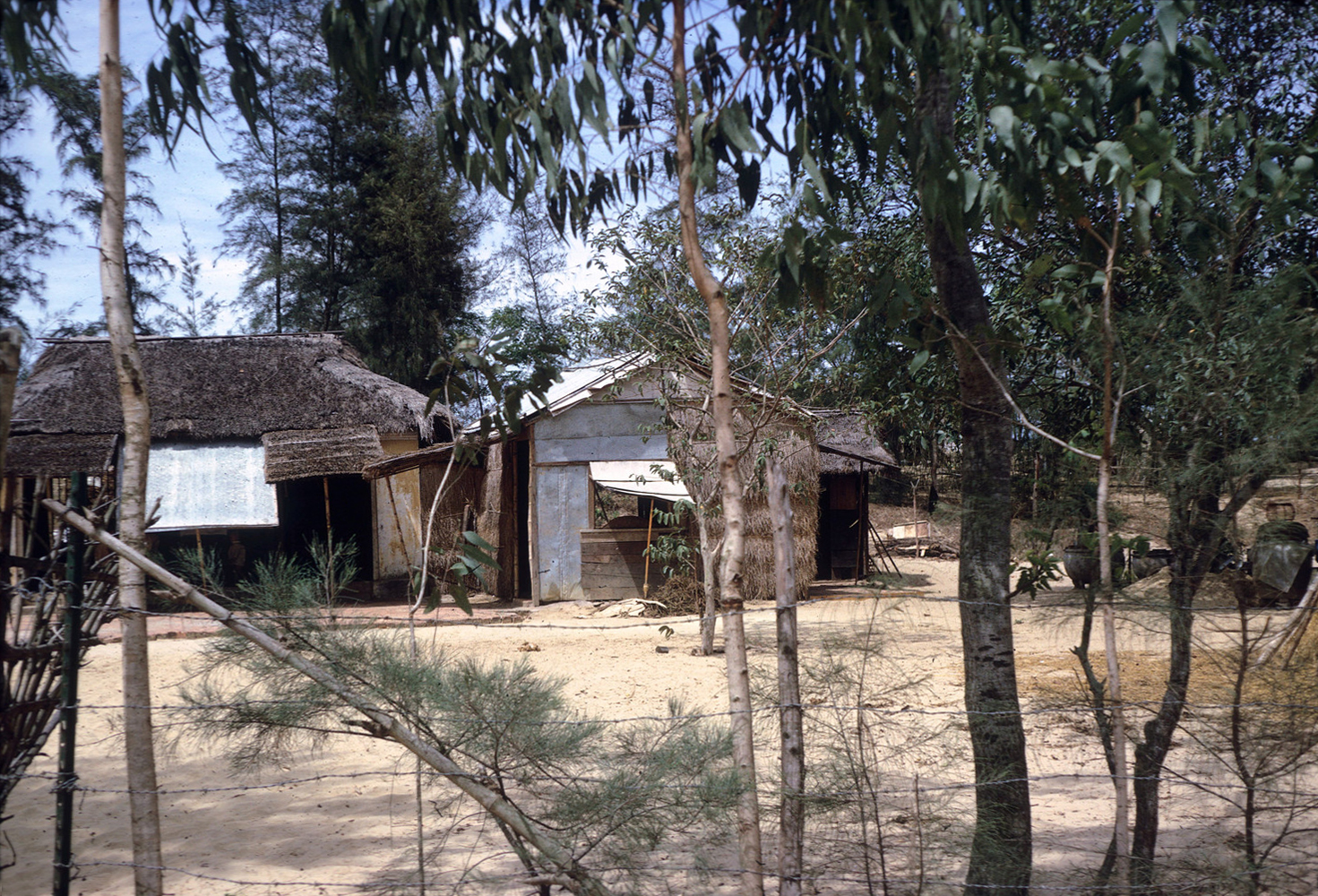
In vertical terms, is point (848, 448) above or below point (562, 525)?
above

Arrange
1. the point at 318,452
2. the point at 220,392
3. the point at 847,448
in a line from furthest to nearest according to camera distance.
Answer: the point at 847,448 < the point at 220,392 < the point at 318,452

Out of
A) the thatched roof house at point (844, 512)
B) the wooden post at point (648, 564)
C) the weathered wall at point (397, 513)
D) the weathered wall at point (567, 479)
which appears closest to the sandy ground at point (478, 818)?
the wooden post at point (648, 564)

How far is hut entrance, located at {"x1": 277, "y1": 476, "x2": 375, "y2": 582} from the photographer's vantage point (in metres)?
16.2

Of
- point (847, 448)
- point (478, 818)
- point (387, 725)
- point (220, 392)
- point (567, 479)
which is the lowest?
point (478, 818)

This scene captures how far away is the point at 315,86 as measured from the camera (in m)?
21.2

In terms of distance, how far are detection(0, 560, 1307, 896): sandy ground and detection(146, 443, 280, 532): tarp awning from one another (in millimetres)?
5964

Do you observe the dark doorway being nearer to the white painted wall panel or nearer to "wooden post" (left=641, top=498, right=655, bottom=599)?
the white painted wall panel

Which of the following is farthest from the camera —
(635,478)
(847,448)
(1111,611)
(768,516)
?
(847,448)

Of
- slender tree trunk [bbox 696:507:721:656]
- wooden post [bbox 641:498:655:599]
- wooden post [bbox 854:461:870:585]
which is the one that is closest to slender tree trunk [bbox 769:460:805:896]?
slender tree trunk [bbox 696:507:721:656]

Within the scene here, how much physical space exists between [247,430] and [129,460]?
42.3ft

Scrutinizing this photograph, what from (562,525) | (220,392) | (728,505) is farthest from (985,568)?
(220,392)

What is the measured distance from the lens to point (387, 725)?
2676 mm

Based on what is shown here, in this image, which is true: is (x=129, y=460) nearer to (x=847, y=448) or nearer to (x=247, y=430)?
(x=247, y=430)

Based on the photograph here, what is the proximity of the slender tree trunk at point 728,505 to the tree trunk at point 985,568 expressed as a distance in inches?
32.6
